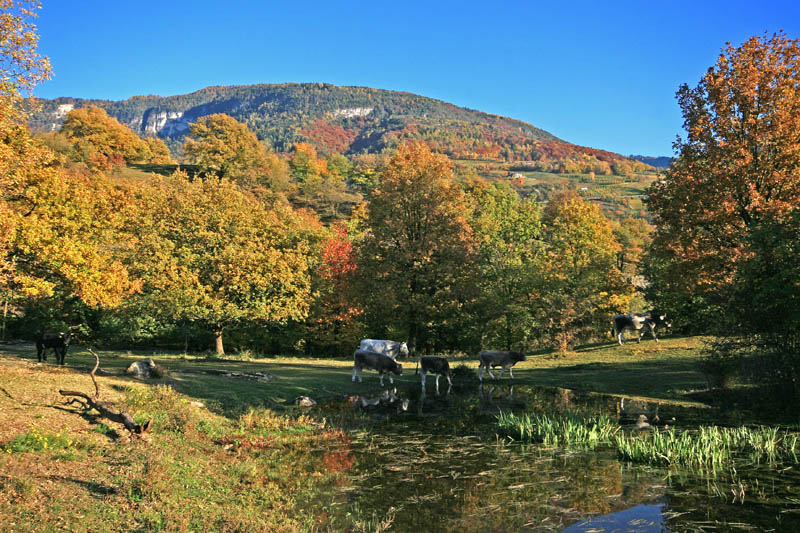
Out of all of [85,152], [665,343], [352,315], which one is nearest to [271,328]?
[352,315]

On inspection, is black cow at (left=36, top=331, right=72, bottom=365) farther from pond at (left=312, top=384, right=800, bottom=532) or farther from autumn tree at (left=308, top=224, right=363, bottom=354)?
autumn tree at (left=308, top=224, right=363, bottom=354)

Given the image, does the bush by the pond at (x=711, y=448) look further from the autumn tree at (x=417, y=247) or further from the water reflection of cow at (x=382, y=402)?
the autumn tree at (x=417, y=247)

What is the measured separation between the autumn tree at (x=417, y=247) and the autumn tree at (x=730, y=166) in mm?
14483

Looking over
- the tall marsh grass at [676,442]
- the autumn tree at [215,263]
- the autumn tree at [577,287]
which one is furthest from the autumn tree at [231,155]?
the tall marsh grass at [676,442]

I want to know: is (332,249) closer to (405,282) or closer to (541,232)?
(405,282)

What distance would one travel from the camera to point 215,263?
39.3m

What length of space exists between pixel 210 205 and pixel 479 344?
27.9 meters

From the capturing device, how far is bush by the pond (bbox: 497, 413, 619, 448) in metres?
14.1

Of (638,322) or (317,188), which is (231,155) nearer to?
(317,188)

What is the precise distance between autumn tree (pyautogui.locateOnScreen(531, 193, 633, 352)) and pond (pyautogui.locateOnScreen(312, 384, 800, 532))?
86.4ft

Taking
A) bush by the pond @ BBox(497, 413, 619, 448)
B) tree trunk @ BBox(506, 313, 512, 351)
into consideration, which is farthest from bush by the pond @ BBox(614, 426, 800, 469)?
tree trunk @ BBox(506, 313, 512, 351)

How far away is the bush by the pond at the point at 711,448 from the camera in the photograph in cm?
1192

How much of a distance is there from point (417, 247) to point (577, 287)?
17.3 m

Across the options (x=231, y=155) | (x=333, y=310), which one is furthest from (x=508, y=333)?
(x=231, y=155)
